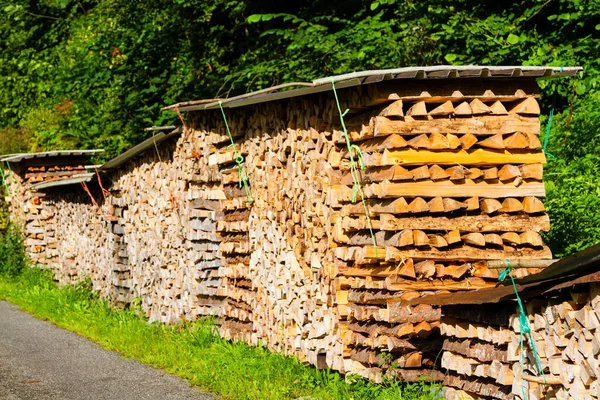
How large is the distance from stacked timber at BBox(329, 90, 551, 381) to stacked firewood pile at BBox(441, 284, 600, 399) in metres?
0.43

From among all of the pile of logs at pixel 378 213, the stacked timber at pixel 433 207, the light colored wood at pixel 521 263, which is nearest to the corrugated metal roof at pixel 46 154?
the pile of logs at pixel 378 213

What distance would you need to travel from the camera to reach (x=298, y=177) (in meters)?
8.81

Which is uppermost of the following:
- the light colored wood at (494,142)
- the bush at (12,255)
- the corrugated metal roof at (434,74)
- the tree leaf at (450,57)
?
the tree leaf at (450,57)

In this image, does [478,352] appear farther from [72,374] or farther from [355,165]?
[72,374]

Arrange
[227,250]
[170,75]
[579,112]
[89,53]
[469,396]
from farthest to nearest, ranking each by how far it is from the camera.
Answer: [89,53] < [170,75] < [579,112] < [227,250] < [469,396]

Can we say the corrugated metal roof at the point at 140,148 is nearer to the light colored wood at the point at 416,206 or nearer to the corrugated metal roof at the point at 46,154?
the light colored wood at the point at 416,206

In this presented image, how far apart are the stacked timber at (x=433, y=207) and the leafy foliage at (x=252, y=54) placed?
2207mm

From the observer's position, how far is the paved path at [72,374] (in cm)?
860

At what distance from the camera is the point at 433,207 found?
7.50 m

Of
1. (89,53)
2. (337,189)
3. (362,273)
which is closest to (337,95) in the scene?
(337,189)

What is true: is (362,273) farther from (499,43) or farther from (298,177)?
(499,43)

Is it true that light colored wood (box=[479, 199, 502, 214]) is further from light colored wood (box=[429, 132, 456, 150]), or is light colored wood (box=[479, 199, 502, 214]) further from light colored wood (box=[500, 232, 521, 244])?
light colored wood (box=[429, 132, 456, 150])

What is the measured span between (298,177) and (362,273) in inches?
51.6

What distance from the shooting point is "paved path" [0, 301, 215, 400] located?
860cm
